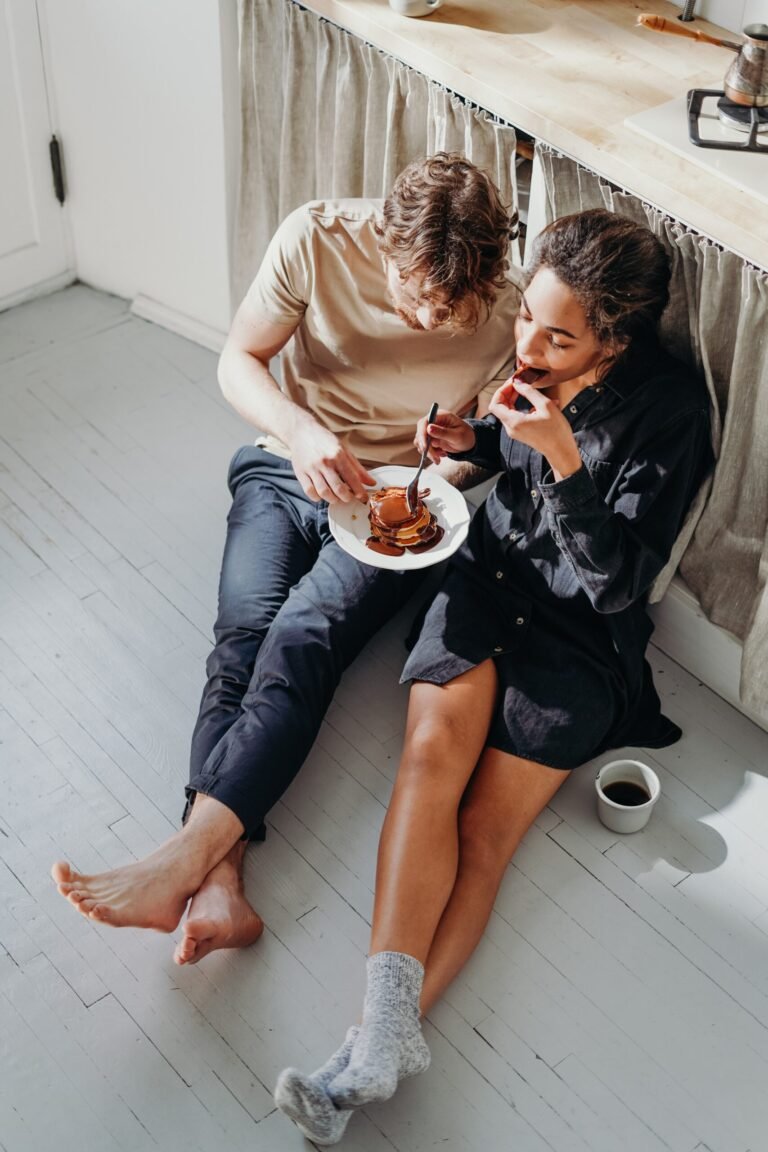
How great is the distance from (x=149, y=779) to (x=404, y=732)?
0.47 m

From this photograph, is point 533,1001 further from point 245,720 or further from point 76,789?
point 76,789

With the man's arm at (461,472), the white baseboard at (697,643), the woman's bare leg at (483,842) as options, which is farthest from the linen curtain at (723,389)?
the woman's bare leg at (483,842)

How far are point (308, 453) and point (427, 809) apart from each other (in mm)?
634

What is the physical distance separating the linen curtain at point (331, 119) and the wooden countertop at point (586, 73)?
77 mm

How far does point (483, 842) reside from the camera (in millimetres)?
2150

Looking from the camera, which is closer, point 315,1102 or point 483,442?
point 315,1102

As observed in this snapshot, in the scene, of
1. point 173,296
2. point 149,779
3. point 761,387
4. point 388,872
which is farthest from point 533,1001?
point 173,296

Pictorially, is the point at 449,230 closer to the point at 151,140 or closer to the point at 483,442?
the point at 483,442

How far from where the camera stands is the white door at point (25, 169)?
300cm

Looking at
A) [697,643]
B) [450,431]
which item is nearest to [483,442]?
[450,431]

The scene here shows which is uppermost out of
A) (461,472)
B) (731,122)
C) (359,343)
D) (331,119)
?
(731,122)

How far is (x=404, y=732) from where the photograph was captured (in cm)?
245

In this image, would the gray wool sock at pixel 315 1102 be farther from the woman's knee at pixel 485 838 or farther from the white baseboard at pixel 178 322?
the white baseboard at pixel 178 322

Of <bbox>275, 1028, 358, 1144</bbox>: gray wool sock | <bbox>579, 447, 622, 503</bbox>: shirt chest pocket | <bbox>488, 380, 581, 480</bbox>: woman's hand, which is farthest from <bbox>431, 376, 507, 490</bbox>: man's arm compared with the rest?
<bbox>275, 1028, 358, 1144</bbox>: gray wool sock
